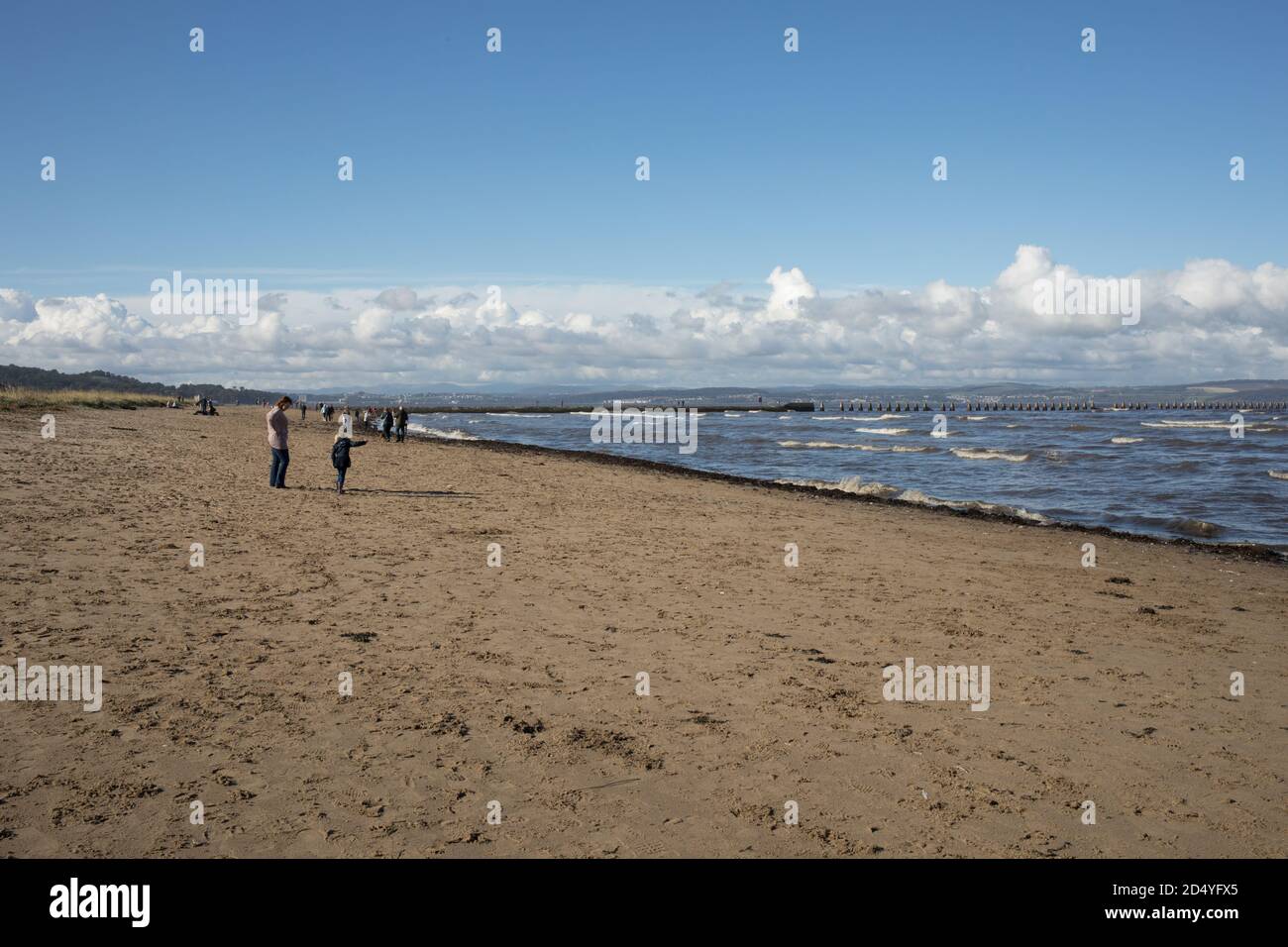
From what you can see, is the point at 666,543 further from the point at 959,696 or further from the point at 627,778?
the point at 627,778

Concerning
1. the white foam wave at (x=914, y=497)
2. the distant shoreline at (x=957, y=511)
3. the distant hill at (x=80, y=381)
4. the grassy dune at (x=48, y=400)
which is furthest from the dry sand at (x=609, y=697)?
the distant hill at (x=80, y=381)

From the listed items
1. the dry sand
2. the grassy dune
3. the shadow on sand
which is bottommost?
the dry sand

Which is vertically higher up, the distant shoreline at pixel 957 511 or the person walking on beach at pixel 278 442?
the person walking on beach at pixel 278 442

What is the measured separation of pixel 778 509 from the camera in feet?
68.3

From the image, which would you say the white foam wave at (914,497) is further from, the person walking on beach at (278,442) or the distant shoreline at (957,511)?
the person walking on beach at (278,442)

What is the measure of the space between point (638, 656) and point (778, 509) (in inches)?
507

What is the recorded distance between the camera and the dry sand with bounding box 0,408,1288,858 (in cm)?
509

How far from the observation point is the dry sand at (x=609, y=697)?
509cm

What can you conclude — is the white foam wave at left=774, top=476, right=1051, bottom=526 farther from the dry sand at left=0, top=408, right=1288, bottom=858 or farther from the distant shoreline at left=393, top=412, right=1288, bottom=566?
the dry sand at left=0, top=408, right=1288, bottom=858

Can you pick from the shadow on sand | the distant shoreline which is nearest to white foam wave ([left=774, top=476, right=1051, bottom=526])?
the distant shoreline

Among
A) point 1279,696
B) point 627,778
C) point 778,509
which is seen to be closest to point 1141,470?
point 778,509

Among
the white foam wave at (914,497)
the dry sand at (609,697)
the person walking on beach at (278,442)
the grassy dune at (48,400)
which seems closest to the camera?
the dry sand at (609,697)

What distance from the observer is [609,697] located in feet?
23.7

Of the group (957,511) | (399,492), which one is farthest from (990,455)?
(399,492)
